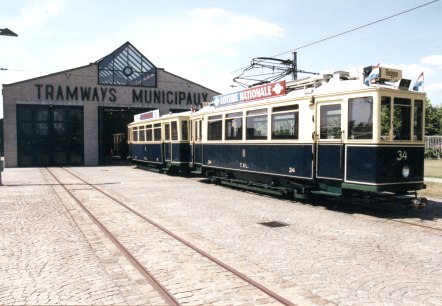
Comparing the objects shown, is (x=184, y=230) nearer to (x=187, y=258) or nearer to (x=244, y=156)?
(x=187, y=258)

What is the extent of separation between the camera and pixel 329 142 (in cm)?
1020

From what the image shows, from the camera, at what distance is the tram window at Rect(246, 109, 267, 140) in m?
12.7

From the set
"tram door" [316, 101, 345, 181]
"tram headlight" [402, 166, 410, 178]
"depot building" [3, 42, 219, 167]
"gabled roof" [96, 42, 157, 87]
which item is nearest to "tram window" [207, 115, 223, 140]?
"tram door" [316, 101, 345, 181]

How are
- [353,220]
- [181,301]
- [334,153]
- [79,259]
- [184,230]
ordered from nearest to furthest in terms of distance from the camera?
[181,301]
[79,259]
[184,230]
[353,220]
[334,153]

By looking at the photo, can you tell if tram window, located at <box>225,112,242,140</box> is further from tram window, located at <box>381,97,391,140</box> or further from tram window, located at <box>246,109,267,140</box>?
tram window, located at <box>381,97,391,140</box>

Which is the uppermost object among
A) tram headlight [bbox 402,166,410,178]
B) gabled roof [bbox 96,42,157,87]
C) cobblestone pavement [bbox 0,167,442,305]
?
gabled roof [bbox 96,42,157,87]

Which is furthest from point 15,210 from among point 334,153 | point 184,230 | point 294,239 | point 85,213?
point 334,153

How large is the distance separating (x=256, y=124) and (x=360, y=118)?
4.17 meters

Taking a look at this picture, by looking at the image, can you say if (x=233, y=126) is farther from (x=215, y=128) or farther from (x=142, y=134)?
(x=142, y=134)

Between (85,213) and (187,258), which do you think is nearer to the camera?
(187,258)

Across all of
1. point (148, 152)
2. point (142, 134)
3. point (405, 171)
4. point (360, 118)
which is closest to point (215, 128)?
point (360, 118)

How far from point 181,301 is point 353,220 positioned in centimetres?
588

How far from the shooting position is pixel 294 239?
24.3ft

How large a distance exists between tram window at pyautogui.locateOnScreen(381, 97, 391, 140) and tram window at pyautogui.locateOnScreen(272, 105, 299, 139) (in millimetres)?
2495
